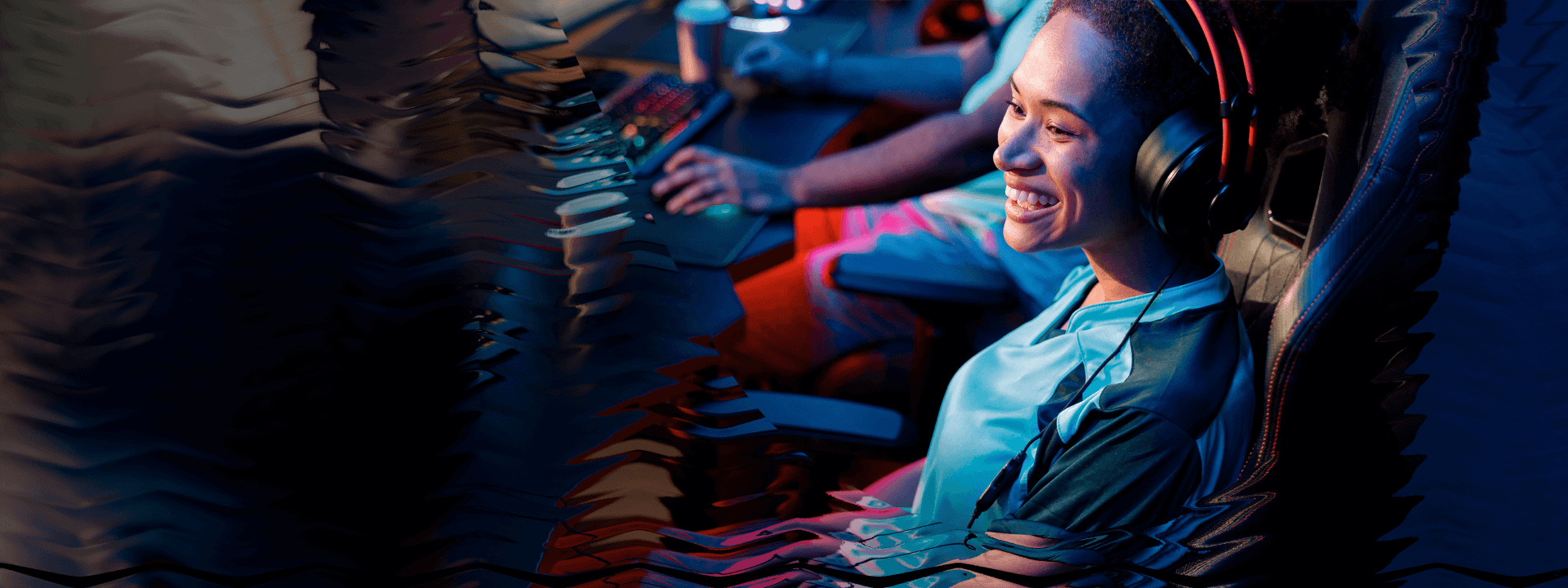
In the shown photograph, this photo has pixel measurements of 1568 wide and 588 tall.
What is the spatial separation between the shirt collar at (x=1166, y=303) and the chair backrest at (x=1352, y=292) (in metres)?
0.05

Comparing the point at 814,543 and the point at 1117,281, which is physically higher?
the point at 1117,281

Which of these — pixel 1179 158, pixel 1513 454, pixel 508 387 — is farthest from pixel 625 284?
pixel 1513 454

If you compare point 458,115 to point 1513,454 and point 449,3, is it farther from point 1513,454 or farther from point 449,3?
point 1513,454

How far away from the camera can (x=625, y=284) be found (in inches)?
20.2

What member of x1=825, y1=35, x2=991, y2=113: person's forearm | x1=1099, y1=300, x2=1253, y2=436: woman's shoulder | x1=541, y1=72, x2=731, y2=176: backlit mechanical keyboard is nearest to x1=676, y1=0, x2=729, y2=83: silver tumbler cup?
x1=541, y1=72, x2=731, y2=176: backlit mechanical keyboard

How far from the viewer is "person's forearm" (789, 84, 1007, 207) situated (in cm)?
67

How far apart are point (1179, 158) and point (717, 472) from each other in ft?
1.08

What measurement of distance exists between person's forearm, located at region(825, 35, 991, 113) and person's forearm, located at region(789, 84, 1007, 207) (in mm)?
111

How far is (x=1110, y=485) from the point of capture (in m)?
0.52

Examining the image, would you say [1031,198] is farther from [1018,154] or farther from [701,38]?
[701,38]

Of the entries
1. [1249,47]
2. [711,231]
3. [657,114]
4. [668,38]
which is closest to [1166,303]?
[1249,47]

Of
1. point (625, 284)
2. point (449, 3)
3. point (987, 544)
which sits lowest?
point (987, 544)

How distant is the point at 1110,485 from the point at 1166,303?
118mm

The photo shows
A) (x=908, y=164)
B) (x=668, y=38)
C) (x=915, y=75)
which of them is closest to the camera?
(x=908, y=164)
